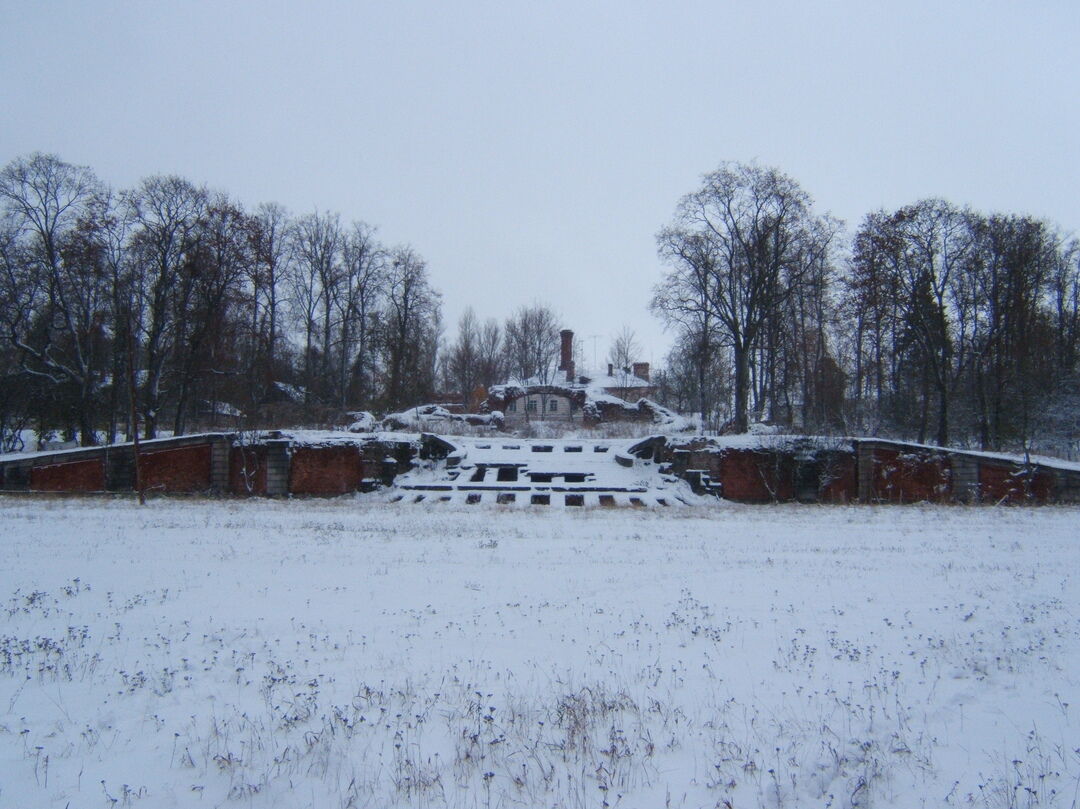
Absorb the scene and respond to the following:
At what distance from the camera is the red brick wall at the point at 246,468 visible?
20922 mm

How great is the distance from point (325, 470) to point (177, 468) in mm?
4087

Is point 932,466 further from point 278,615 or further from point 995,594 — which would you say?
point 278,615

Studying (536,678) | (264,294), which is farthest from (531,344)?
(536,678)

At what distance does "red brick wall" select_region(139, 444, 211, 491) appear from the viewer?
20.0 metres

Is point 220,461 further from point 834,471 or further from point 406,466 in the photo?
point 834,471

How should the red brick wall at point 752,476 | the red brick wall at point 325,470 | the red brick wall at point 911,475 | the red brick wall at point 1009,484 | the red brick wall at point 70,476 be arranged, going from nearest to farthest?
the red brick wall at point 1009,484, the red brick wall at point 70,476, the red brick wall at point 911,475, the red brick wall at point 752,476, the red brick wall at point 325,470

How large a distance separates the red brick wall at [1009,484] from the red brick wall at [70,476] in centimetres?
2307

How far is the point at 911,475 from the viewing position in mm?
19641

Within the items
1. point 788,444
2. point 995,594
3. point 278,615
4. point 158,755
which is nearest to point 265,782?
point 158,755

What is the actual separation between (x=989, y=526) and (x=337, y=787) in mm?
12057

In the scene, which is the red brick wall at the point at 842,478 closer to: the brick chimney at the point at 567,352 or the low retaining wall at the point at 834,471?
the low retaining wall at the point at 834,471

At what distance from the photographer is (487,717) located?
4.23 m

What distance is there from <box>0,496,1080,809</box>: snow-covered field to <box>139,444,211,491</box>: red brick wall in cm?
1120

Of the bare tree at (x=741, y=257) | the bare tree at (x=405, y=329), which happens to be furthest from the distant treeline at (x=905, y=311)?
the bare tree at (x=405, y=329)
